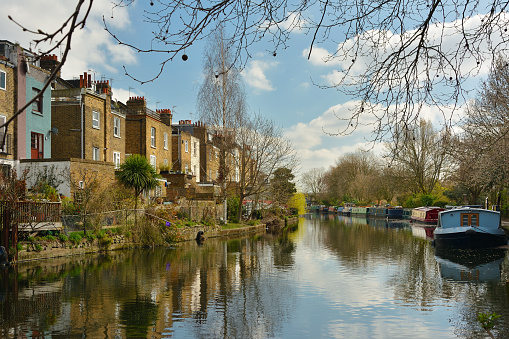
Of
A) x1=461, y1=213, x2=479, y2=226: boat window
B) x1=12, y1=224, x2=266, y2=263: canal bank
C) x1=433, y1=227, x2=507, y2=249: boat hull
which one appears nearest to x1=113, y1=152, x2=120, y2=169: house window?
x1=12, y1=224, x2=266, y2=263: canal bank

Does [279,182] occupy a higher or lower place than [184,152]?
lower

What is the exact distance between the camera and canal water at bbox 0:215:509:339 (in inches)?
367

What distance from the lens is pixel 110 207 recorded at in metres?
23.0

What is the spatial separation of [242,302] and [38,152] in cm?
2043

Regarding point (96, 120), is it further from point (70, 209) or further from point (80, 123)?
point (70, 209)

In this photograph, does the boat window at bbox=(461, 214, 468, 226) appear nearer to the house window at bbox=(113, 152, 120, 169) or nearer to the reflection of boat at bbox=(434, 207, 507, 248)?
the reflection of boat at bbox=(434, 207, 507, 248)

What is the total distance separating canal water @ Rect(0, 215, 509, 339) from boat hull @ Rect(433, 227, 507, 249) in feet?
14.5

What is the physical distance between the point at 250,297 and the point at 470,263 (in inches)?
474

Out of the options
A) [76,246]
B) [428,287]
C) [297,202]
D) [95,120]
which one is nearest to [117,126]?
[95,120]

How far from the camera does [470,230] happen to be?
25328 mm

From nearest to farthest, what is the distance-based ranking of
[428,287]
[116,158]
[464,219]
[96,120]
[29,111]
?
1. [428,287]
2. [29,111]
3. [464,219]
4. [96,120]
5. [116,158]

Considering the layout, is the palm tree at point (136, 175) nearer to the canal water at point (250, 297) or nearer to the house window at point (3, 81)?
the canal water at point (250, 297)

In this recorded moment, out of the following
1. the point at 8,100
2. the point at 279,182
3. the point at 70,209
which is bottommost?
the point at 70,209

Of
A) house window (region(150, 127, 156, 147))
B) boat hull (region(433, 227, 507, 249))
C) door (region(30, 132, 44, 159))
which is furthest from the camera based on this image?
house window (region(150, 127, 156, 147))
